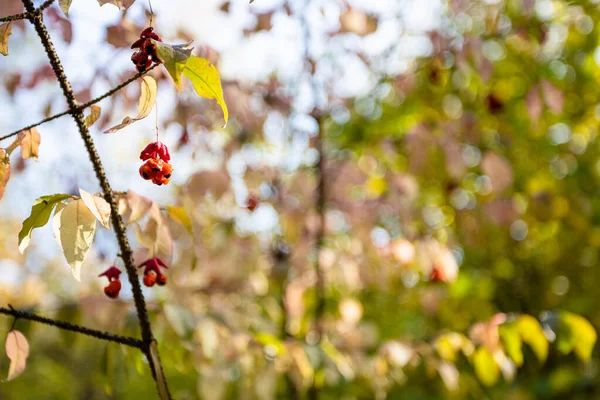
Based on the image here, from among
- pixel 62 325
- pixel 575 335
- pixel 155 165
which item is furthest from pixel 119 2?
pixel 575 335

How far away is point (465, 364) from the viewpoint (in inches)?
114

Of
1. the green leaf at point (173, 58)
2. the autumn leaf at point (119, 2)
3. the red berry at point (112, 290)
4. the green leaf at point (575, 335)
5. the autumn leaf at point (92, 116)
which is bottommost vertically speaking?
the green leaf at point (575, 335)

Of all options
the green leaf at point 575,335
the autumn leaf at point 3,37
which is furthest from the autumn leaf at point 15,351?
the green leaf at point 575,335

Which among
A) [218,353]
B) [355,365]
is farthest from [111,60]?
[355,365]

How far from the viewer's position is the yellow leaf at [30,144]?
0.66m

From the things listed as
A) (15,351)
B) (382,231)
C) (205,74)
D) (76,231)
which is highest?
(205,74)

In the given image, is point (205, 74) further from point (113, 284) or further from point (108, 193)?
point (113, 284)

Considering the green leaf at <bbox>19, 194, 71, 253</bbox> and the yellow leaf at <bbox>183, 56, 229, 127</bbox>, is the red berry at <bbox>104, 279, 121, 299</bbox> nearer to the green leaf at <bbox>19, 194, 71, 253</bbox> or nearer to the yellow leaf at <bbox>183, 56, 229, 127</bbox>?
the green leaf at <bbox>19, 194, 71, 253</bbox>

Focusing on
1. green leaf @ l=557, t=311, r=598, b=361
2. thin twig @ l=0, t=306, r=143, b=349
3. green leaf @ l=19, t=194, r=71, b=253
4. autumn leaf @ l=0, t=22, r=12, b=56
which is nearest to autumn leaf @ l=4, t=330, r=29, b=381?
thin twig @ l=0, t=306, r=143, b=349

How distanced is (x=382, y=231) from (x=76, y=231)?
Answer: 5.86ft

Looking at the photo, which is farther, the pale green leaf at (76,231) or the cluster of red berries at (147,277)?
the cluster of red berries at (147,277)

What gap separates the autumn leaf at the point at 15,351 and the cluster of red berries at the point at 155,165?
0.91ft

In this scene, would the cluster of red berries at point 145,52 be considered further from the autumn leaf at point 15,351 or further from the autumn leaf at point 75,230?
the autumn leaf at point 15,351

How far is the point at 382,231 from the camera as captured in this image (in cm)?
228
